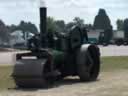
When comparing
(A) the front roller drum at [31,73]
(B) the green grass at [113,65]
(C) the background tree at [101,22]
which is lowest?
(C) the background tree at [101,22]

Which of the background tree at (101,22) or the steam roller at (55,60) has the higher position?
the steam roller at (55,60)

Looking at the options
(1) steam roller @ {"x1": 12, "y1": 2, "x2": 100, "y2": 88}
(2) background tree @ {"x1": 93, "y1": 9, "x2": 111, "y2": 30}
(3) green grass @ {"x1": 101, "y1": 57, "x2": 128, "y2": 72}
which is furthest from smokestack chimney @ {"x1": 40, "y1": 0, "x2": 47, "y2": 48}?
(2) background tree @ {"x1": 93, "y1": 9, "x2": 111, "y2": 30}

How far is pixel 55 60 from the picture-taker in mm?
16188

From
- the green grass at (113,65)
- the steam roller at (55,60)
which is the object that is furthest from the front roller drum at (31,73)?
the green grass at (113,65)

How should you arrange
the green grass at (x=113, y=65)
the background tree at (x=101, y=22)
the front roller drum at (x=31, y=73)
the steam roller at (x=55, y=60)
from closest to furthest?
the front roller drum at (x=31, y=73) → the steam roller at (x=55, y=60) → the green grass at (x=113, y=65) → the background tree at (x=101, y=22)

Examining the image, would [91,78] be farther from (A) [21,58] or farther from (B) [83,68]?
(A) [21,58]

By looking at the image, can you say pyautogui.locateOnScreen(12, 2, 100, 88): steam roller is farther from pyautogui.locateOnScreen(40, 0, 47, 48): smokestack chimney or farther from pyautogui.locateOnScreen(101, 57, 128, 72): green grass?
pyautogui.locateOnScreen(101, 57, 128, 72): green grass

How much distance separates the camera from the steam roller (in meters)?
15.2

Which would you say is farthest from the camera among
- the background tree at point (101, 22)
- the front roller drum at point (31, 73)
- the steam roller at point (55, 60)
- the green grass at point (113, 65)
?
the background tree at point (101, 22)

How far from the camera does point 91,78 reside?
1764cm

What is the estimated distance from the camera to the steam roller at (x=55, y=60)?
49.8ft

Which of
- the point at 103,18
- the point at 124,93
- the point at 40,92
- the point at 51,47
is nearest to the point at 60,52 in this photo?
the point at 51,47

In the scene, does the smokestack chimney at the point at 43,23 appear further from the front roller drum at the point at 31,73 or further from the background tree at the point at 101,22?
the background tree at the point at 101,22

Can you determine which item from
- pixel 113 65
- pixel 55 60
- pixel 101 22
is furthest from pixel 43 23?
pixel 101 22
